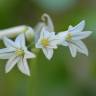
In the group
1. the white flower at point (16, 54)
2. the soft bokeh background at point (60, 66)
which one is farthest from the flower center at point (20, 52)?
the soft bokeh background at point (60, 66)

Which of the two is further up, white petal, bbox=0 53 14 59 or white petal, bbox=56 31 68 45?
white petal, bbox=56 31 68 45

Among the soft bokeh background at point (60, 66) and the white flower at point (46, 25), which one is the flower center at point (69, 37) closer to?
the white flower at point (46, 25)

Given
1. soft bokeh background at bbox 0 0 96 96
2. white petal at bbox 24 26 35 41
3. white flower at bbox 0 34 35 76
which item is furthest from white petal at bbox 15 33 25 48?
soft bokeh background at bbox 0 0 96 96

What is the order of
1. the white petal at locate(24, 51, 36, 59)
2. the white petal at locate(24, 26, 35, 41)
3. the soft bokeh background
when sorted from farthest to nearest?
1. the soft bokeh background
2. the white petal at locate(24, 26, 35, 41)
3. the white petal at locate(24, 51, 36, 59)

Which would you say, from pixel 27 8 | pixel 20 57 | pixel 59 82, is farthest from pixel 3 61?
pixel 20 57

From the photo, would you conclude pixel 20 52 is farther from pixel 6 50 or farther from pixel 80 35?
pixel 80 35

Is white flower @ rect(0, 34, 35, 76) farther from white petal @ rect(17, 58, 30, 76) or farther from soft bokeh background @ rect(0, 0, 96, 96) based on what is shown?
soft bokeh background @ rect(0, 0, 96, 96)
